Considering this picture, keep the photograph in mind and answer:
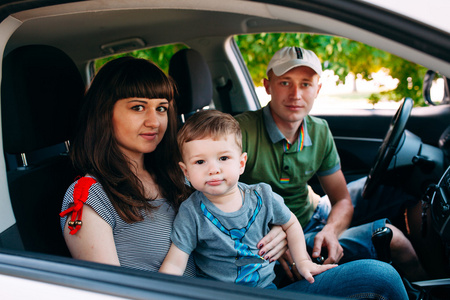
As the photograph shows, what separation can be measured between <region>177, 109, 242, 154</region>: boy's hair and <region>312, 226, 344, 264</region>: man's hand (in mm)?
657

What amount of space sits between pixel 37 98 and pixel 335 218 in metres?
1.46

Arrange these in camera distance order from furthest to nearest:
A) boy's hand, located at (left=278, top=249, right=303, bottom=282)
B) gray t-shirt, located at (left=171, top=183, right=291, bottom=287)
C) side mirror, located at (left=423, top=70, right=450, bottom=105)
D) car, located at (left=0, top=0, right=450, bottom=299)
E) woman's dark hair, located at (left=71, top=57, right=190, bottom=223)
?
1. side mirror, located at (left=423, top=70, right=450, bottom=105)
2. boy's hand, located at (left=278, top=249, right=303, bottom=282)
3. woman's dark hair, located at (left=71, top=57, right=190, bottom=223)
4. gray t-shirt, located at (left=171, top=183, right=291, bottom=287)
5. car, located at (left=0, top=0, right=450, bottom=299)

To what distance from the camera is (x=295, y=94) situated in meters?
1.99

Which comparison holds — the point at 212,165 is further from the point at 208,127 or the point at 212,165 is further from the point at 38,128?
the point at 38,128

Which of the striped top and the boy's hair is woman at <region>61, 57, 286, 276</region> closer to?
the striped top

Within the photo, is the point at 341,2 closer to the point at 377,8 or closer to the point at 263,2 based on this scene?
the point at 377,8

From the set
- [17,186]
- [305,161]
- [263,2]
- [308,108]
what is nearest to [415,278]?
[305,161]

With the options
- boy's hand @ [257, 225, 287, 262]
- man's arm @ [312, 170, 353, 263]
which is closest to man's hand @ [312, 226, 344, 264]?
man's arm @ [312, 170, 353, 263]

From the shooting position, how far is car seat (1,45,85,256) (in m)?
1.52

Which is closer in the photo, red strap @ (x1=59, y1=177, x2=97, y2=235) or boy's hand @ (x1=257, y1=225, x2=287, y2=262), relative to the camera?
red strap @ (x1=59, y1=177, x2=97, y2=235)

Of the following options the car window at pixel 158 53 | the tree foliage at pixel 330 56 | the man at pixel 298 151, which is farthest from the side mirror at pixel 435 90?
the car window at pixel 158 53

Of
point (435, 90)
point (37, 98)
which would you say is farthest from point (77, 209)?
point (435, 90)

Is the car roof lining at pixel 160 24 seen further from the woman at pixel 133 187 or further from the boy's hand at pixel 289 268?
the boy's hand at pixel 289 268

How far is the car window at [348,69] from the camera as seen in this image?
346cm
